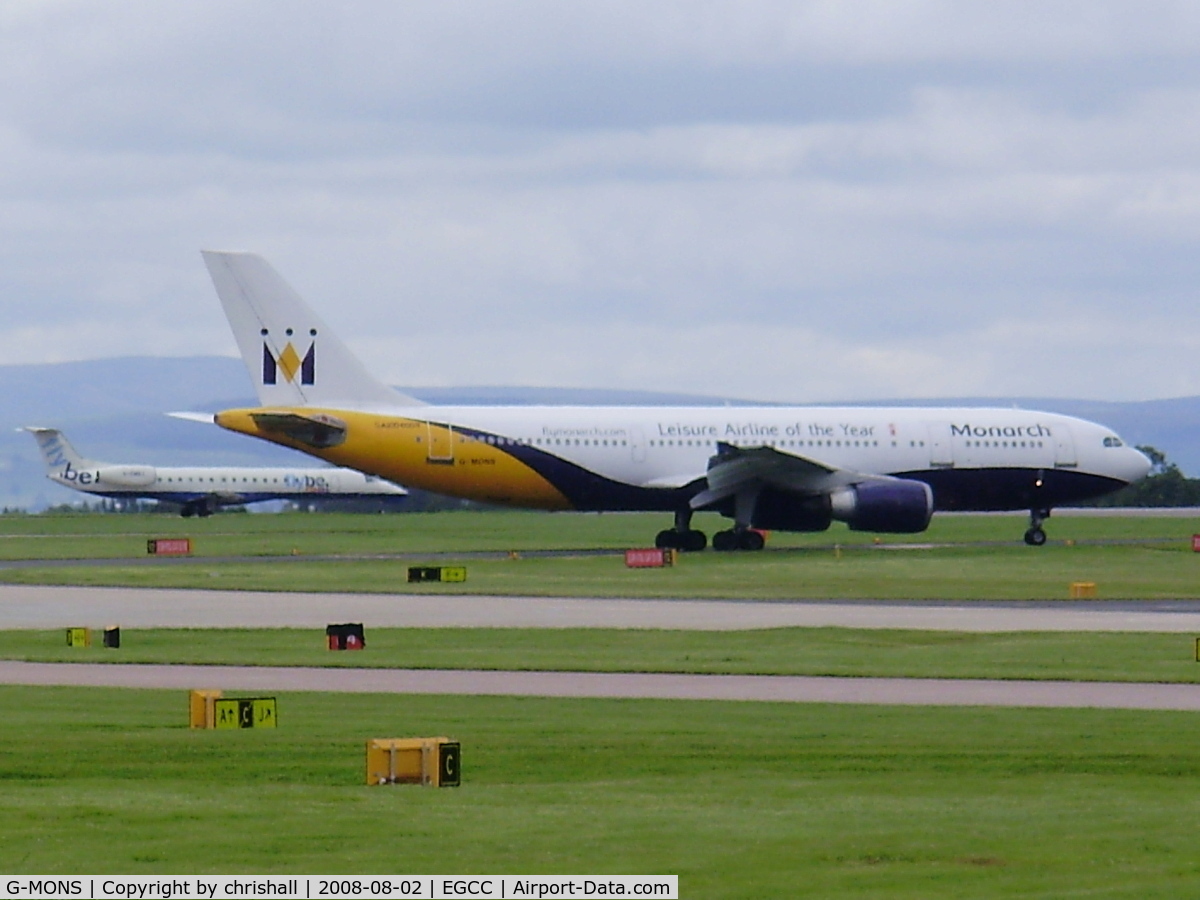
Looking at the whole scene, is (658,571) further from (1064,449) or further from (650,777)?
(650,777)

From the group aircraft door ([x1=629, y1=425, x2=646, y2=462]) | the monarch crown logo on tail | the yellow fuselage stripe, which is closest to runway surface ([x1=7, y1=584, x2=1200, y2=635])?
the yellow fuselage stripe

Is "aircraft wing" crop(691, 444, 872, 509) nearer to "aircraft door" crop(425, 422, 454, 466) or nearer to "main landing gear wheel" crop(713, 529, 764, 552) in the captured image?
"main landing gear wheel" crop(713, 529, 764, 552)

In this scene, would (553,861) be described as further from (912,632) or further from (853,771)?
(912,632)

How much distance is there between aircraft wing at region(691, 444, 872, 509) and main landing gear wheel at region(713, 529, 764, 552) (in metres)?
1.25

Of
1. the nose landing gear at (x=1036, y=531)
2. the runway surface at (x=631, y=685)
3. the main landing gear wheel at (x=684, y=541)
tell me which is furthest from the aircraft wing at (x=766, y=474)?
the runway surface at (x=631, y=685)

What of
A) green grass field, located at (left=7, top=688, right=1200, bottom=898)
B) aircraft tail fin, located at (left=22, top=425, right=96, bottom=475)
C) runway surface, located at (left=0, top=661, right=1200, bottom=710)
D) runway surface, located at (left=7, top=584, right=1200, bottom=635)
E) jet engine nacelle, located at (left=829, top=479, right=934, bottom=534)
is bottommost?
green grass field, located at (left=7, top=688, right=1200, bottom=898)

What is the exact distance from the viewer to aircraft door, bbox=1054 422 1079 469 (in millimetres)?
62250

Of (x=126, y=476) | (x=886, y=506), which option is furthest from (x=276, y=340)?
(x=126, y=476)

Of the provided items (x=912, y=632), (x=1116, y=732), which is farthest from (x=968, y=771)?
(x=912, y=632)

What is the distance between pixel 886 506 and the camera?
5562cm

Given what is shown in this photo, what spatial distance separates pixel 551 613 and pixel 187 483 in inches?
3599

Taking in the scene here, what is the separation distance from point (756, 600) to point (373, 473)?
18736 mm

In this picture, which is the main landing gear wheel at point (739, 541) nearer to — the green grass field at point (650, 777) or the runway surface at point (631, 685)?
the green grass field at point (650, 777)

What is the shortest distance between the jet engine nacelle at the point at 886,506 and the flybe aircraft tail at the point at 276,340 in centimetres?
1155
